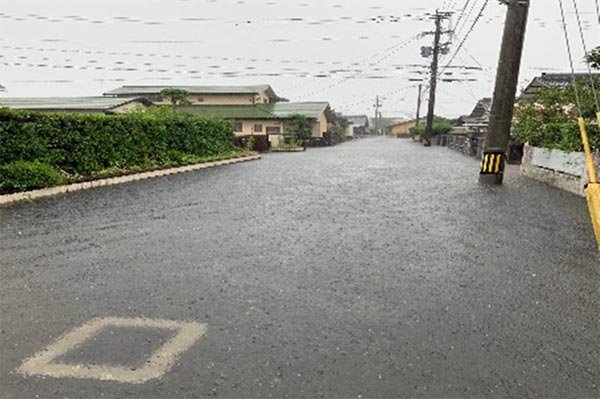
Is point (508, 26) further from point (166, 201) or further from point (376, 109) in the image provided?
point (376, 109)

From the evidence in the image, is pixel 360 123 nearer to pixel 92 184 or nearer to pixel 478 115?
pixel 478 115

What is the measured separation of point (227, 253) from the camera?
6.18 meters

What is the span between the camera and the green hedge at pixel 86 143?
11.0 meters

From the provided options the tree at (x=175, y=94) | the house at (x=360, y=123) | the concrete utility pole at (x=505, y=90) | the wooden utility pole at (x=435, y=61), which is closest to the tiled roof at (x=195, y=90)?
the tree at (x=175, y=94)

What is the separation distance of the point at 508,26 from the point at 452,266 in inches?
435

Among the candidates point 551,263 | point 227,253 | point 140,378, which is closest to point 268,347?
point 140,378

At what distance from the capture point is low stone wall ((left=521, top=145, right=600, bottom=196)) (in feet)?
40.2

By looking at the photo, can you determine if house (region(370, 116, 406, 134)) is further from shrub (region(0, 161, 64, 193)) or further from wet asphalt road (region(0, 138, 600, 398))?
wet asphalt road (region(0, 138, 600, 398))

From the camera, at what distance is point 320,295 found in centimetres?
463

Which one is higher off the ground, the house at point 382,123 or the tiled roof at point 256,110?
the tiled roof at point 256,110

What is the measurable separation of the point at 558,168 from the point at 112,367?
1425 centimetres

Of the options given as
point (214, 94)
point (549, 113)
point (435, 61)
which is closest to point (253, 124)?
point (214, 94)

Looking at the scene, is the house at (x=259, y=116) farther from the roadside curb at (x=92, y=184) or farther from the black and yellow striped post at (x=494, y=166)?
the black and yellow striped post at (x=494, y=166)

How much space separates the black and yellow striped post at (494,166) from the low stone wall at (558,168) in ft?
5.20
